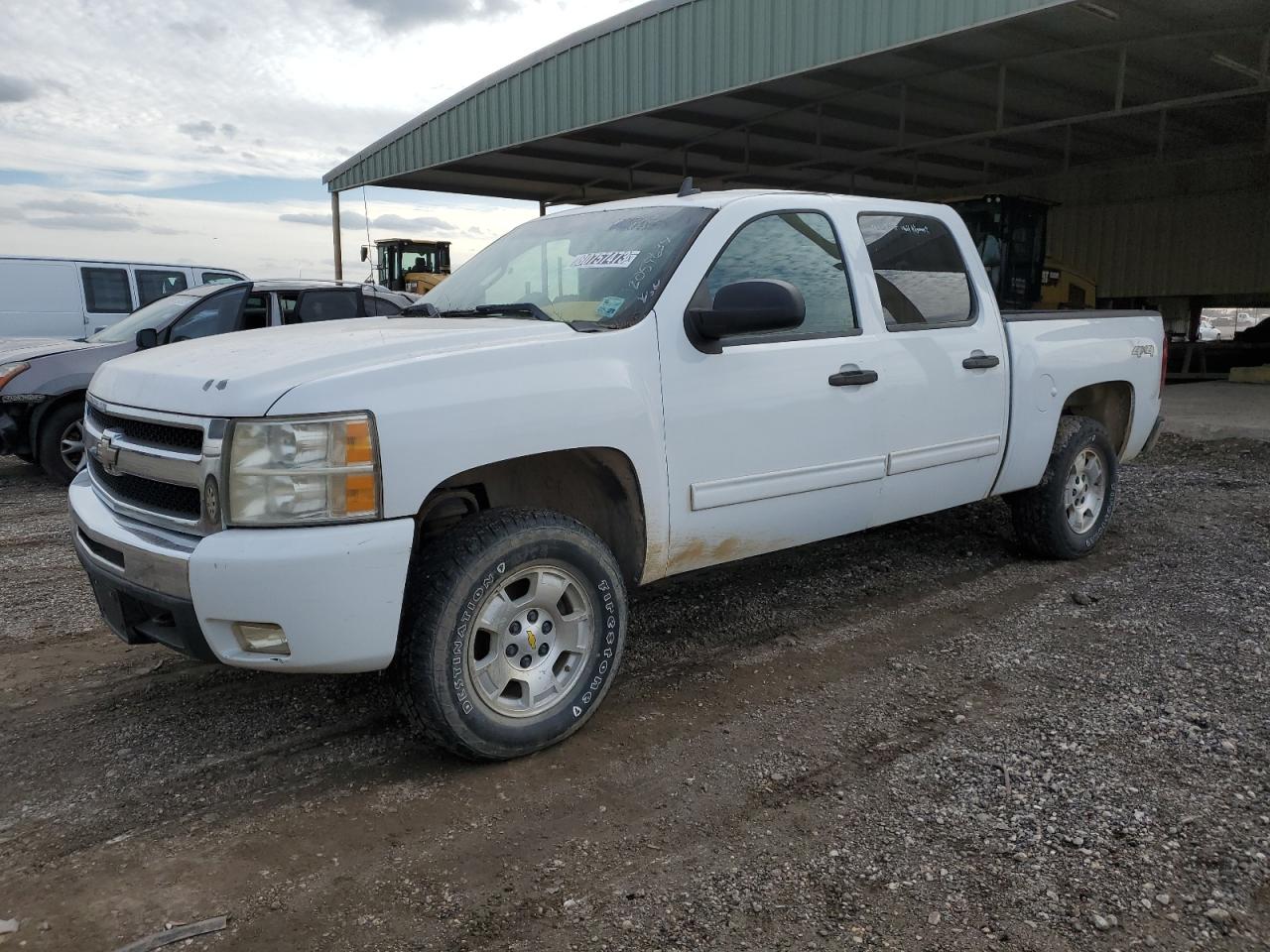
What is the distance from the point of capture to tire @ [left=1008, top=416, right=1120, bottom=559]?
5191 mm

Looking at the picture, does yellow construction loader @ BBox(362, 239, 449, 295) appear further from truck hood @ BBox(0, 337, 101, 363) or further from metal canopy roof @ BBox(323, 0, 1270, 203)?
truck hood @ BBox(0, 337, 101, 363)

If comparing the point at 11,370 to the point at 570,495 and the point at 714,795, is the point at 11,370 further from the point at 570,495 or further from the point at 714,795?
the point at 714,795

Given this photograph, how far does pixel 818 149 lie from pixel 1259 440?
28.7 ft

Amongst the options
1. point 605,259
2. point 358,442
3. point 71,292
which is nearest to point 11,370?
point 71,292

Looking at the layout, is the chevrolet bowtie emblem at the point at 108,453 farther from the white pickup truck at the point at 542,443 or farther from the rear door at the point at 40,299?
the rear door at the point at 40,299

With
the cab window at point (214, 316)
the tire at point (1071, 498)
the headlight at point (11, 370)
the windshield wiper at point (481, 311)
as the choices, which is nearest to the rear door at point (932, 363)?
the tire at point (1071, 498)

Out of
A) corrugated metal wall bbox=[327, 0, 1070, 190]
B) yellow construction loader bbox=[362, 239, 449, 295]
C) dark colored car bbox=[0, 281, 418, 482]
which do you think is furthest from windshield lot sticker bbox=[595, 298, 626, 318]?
yellow construction loader bbox=[362, 239, 449, 295]

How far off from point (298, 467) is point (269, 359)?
45 cm

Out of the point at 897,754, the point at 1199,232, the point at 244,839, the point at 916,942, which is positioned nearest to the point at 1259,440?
the point at 897,754

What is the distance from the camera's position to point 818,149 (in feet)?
52.0

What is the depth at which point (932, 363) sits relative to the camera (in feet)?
14.1

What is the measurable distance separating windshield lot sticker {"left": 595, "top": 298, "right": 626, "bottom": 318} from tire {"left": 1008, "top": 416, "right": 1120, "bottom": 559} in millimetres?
2933

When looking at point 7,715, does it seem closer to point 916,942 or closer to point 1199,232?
point 916,942

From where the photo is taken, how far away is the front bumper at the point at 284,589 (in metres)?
2.60
